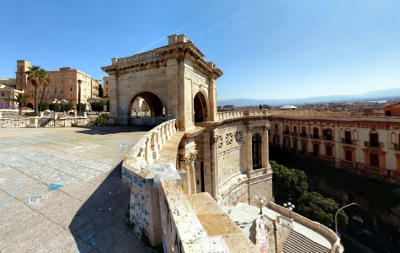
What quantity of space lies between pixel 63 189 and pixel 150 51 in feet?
38.7

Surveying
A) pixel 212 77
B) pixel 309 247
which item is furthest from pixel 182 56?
pixel 309 247

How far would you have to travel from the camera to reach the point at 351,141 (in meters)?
27.9

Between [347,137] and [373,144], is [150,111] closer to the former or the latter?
[347,137]

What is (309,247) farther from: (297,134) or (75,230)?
(297,134)

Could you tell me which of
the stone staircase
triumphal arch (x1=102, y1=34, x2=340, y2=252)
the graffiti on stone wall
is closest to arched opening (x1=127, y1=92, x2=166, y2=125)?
triumphal arch (x1=102, y1=34, x2=340, y2=252)

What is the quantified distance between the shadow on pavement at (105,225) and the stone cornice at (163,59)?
30.4ft

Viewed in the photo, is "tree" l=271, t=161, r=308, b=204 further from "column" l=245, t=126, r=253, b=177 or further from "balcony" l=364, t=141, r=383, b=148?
"balcony" l=364, t=141, r=383, b=148

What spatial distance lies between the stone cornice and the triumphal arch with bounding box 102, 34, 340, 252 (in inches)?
2.4

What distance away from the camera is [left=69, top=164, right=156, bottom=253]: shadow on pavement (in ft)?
7.72

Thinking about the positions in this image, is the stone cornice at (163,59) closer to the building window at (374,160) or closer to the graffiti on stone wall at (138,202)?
the graffiti on stone wall at (138,202)

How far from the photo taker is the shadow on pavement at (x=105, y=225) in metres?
2.35

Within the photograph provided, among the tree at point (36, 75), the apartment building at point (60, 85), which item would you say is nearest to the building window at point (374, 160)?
the tree at point (36, 75)

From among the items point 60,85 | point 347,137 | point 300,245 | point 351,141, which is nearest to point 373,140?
point 351,141

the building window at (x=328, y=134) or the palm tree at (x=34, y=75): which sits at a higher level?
the palm tree at (x=34, y=75)
